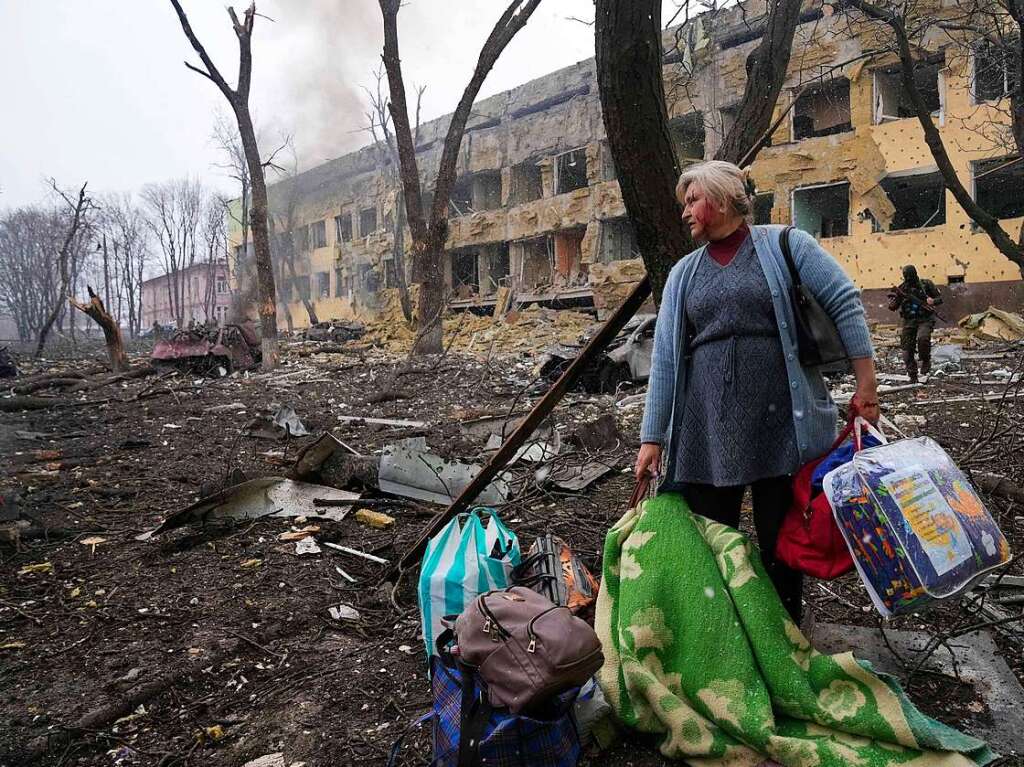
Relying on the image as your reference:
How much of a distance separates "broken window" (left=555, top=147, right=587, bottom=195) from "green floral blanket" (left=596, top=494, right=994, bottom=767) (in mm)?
25927

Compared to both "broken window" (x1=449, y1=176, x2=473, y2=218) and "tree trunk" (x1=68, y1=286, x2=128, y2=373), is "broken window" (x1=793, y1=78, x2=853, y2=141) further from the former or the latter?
"tree trunk" (x1=68, y1=286, x2=128, y2=373)

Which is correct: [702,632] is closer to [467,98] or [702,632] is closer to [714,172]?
[714,172]

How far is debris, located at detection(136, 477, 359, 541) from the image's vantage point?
4.38 m

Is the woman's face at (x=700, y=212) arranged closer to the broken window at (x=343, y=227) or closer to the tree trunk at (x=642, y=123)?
the tree trunk at (x=642, y=123)

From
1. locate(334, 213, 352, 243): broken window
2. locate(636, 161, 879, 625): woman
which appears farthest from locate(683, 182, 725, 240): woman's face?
locate(334, 213, 352, 243): broken window

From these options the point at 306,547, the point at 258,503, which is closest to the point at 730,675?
the point at 306,547

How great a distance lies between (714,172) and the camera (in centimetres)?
221

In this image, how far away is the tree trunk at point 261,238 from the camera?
14.5 m

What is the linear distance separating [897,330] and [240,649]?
1791 cm

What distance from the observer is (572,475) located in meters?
5.18

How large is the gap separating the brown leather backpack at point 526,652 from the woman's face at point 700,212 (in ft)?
4.34

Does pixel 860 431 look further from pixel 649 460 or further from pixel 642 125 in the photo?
pixel 642 125

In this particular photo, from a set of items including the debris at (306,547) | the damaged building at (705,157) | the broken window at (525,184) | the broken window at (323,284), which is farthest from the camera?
the broken window at (323,284)

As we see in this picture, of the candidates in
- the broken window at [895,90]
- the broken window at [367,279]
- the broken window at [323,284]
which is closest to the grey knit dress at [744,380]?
the broken window at [895,90]
